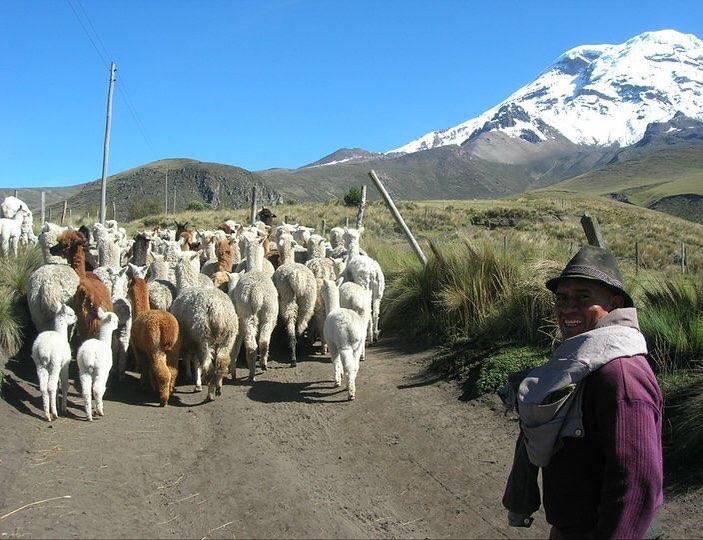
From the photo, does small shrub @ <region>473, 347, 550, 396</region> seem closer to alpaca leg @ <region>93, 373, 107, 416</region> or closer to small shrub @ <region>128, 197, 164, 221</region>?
alpaca leg @ <region>93, 373, 107, 416</region>

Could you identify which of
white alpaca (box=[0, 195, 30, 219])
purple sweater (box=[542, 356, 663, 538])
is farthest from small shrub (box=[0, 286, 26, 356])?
purple sweater (box=[542, 356, 663, 538])

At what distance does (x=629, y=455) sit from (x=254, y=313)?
7.29 meters

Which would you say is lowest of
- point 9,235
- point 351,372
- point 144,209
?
point 351,372

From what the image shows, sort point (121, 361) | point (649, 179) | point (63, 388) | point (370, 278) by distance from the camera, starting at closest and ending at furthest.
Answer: point (63, 388)
point (121, 361)
point (370, 278)
point (649, 179)

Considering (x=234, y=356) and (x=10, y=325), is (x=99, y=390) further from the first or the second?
(x=10, y=325)

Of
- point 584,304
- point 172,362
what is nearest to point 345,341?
point 172,362

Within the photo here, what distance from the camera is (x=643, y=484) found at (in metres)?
2.38

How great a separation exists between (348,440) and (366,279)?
13.4ft

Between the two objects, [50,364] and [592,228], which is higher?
[592,228]

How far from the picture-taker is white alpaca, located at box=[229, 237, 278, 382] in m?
9.22

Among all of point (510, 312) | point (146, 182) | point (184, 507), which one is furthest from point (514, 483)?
point (146, 182)

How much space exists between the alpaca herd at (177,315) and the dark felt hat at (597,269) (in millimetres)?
5170

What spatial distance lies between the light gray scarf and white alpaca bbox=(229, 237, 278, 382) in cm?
682

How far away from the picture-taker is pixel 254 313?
927 centimetres
